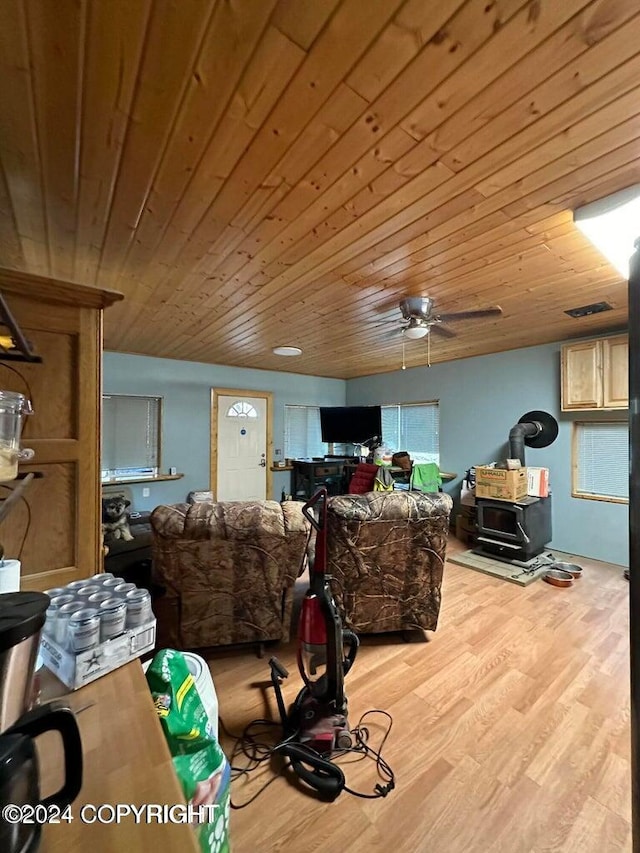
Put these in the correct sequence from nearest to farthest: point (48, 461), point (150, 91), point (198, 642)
A: 1. point (150, 91)
2. point (48, 461)
3. point (198, 642)

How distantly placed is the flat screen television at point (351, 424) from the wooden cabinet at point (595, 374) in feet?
9.34

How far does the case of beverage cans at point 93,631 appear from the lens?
87 cm

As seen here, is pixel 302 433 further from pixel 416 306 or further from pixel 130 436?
pixel 416 306

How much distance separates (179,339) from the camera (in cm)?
414

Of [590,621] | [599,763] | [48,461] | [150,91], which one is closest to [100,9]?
[150,91]

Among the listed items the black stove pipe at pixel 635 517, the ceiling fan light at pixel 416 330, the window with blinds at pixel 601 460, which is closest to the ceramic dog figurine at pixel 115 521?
the ceiling fan light at pixel 416 330

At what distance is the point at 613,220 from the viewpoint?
1.65 m

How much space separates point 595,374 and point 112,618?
4.42 metres

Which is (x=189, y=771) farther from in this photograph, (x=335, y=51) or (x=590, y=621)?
(x=590, y=621)

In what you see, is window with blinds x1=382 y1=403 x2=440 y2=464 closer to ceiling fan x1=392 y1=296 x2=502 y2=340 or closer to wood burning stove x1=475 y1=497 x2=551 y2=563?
wood burning stove x1=475 y1=497 x2=551 y2=563

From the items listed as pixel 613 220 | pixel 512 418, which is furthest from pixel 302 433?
pixel 613 220

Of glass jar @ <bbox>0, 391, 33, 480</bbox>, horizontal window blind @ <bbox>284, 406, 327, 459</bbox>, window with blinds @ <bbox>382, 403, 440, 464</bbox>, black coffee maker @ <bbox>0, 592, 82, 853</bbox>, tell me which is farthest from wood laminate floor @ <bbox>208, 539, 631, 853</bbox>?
horizontal window blind @ <bbox>284, 406, 327, 459</bbox>

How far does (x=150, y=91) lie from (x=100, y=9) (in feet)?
0.67

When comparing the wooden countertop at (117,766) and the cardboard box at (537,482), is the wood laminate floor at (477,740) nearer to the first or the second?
the wooden countertop at (117,766)
